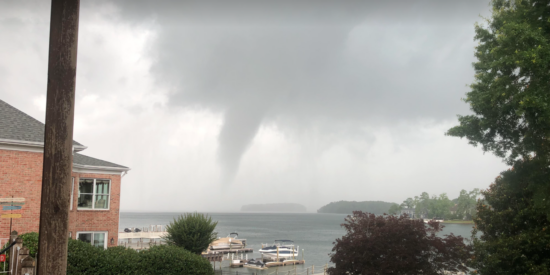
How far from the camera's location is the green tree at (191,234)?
89.2 feet

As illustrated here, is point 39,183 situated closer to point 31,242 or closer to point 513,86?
point 31,242

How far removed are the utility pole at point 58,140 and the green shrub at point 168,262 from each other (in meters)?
12.0

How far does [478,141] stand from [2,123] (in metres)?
23.9

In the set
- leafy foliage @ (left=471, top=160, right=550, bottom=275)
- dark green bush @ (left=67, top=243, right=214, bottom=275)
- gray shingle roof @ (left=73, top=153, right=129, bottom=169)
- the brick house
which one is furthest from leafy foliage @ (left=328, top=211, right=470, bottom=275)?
gray shingle roof @ (left=73, top=153, right=129, bottom=169)

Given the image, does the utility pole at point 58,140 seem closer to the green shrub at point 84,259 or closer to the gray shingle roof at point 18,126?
the green shrub at point 84,259

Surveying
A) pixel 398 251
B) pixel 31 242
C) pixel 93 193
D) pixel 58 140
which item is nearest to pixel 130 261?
pixel 31 242

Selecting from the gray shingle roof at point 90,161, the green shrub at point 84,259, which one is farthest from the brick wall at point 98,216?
the green shrub at point 84,259

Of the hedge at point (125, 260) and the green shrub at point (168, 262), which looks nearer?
the hedge at point (125, 260)

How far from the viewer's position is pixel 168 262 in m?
15.5

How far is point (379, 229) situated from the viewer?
1723 centimetres

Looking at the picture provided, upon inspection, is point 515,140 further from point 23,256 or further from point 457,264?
point 23,256

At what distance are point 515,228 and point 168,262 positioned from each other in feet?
50.3

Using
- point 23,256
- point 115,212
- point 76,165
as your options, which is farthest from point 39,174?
point 23,256

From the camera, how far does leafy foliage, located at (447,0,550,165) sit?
1211cm
